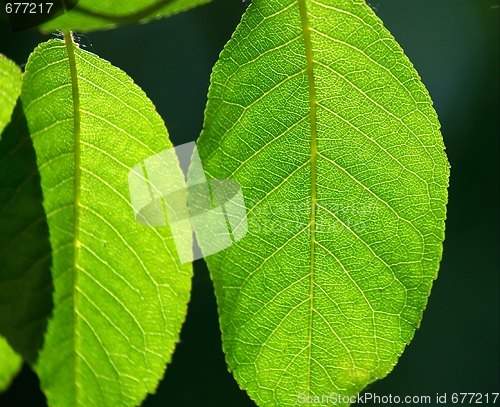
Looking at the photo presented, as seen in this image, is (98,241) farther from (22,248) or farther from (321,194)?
(321,194)

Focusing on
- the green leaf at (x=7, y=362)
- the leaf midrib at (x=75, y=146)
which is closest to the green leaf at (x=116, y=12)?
the leaf midrib at (x=75, y=146)

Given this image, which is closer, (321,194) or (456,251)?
(321,194)

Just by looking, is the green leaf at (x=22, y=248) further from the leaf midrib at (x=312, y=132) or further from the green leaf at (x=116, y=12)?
the leaf midrib at (x=312, y=132)

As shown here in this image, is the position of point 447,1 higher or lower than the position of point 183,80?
higher

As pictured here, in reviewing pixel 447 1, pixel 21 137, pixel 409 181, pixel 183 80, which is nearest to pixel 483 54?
pixel 447 1

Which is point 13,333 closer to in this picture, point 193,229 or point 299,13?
point 193,229

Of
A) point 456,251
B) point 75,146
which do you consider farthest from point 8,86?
point 456,251

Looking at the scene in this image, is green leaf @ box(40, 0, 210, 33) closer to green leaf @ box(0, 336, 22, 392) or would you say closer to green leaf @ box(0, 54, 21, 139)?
green leaf @ box(0, 54, 21, 139)
